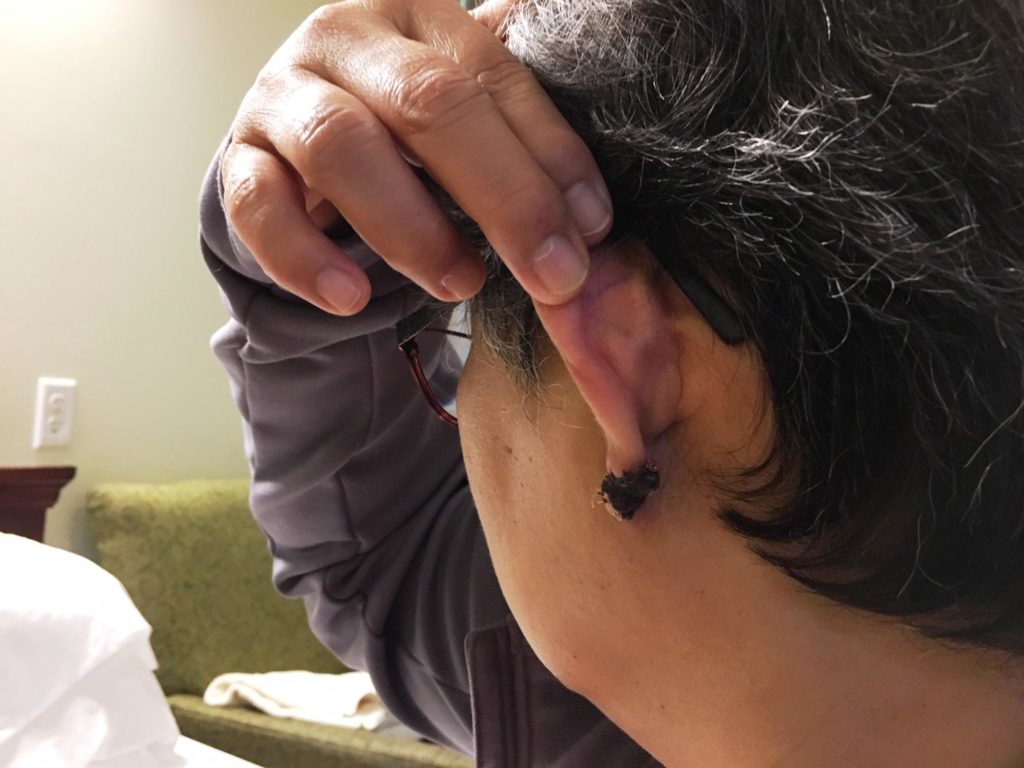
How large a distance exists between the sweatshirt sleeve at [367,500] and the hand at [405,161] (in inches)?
10.6

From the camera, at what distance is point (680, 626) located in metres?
0.51

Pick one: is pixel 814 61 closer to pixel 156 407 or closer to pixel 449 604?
pixel 449 604

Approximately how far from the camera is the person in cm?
39

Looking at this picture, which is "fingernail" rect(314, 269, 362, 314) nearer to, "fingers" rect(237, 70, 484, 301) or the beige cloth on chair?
"fingers" rect(237, 70, 484, 301)

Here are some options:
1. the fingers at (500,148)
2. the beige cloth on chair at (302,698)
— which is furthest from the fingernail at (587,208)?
the beige cloth on chair at (302,698)

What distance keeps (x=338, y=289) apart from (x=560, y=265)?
129mm

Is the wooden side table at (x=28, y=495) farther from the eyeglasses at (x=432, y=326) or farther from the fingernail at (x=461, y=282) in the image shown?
the fingernail at (x=461, y=282)

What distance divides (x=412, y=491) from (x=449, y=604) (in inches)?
5.1

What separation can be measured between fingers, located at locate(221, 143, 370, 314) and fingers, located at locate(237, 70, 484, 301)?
25mm

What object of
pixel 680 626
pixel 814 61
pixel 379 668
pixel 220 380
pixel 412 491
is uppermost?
pixel 814 61

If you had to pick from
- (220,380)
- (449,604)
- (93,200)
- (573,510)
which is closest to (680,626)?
(573,510)

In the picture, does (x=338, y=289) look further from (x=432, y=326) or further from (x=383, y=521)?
(x=383, y=521)

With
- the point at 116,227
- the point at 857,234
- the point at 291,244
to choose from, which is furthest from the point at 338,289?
the point at 116,227

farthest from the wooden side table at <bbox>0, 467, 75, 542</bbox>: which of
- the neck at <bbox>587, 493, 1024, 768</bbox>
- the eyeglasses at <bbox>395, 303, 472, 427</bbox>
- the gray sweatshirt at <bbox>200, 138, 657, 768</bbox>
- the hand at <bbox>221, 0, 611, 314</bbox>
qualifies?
the neck at <bbox>587, 493, 1024, 768</bbox>
